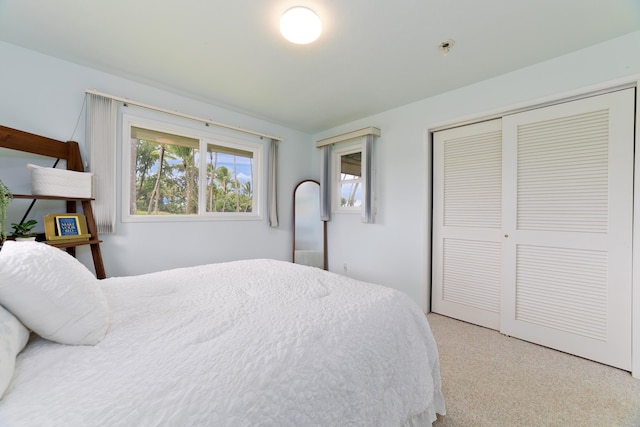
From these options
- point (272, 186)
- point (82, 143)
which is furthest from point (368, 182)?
point (82, 143)

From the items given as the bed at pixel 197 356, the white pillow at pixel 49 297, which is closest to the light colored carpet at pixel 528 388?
the bed at pixel 197 356

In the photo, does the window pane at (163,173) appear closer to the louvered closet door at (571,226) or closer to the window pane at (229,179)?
the window pane at (229,179)

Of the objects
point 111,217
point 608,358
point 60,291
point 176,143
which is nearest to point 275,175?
point 176,143

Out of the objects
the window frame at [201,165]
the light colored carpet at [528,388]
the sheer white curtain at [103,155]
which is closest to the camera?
the light colored carpet at [528,388]

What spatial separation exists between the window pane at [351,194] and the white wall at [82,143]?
889mm

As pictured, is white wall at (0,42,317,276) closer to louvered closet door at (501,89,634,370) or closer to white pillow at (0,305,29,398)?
white pillow at (0,305,29,398)

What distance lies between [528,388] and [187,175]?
11.7ft

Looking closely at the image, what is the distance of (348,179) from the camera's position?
12.2 ft

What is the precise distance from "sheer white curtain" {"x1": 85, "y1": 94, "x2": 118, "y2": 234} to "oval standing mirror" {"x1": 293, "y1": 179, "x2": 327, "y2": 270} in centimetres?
217

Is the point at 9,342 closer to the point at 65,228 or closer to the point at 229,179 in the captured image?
the point at 65,228

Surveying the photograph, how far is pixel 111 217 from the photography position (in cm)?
235

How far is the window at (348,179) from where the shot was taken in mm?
3590

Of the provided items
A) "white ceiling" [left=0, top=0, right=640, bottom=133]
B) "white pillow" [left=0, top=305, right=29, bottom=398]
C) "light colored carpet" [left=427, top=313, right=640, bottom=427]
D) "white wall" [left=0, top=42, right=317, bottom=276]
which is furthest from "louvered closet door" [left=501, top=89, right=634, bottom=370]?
"white pillow" [left=0, top=305, right=29, bottom=398]

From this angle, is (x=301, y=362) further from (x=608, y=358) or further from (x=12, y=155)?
(x=12, y=155)
